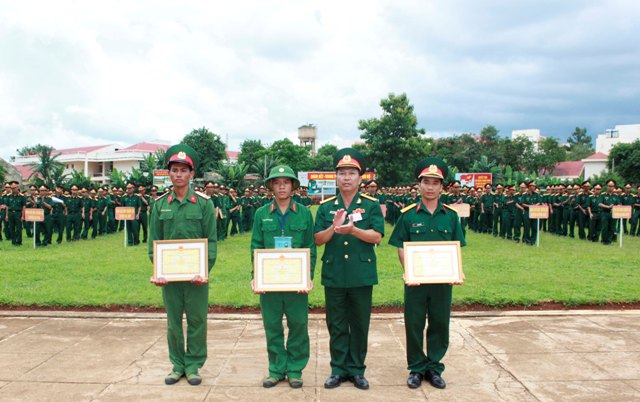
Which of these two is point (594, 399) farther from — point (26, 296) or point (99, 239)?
point (99, 239)

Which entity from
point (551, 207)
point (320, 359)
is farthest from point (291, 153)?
point (320, 359)

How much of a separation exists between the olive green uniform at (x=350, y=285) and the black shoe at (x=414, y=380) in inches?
16.6

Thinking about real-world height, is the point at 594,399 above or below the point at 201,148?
below

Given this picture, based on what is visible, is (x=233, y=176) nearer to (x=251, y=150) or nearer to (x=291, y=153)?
(x=291, y=153)

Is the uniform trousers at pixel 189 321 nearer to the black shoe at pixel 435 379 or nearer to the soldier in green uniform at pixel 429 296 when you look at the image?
the soldier in green uniform at pixel 429 296

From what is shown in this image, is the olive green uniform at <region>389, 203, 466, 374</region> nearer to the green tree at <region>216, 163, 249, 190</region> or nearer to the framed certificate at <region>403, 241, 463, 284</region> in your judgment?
the framed certificate at <region>403, 241, 463, 284</region>

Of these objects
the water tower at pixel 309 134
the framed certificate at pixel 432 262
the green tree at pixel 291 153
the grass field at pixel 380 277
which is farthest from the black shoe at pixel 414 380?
the water tower at pixel 309 134

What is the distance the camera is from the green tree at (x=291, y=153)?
2357 inches

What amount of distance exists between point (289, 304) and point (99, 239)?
14.8m

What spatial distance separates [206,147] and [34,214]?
106 feet

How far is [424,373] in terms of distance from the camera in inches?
175

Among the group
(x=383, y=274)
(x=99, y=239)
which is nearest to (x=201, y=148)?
(x=99, y=239)

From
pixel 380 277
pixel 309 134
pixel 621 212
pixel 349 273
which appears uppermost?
pixel 309 134

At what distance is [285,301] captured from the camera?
436 centimetres
